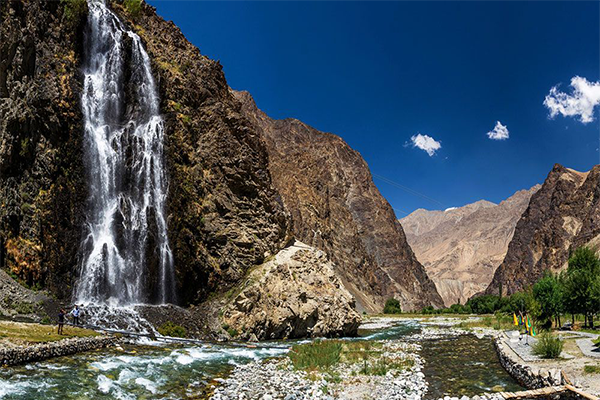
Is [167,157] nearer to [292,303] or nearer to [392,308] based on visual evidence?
[292,303]

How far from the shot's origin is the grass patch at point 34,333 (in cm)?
1820

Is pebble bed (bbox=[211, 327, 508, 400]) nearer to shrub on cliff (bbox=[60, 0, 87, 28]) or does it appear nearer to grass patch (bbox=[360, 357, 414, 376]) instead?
grass patch (bbox=[360, 357, 414, 376])

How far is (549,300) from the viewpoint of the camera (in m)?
35.7

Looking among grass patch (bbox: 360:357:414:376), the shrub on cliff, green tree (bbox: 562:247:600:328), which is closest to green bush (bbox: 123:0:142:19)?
the shrub on cliff

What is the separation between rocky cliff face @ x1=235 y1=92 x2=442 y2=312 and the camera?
108 meters

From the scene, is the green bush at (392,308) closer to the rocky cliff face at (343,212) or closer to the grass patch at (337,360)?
the rocky cliff face at (343,212)

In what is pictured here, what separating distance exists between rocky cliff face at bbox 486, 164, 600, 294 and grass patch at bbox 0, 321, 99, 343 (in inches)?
5003

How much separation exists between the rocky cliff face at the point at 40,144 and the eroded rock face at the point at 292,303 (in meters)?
13.3

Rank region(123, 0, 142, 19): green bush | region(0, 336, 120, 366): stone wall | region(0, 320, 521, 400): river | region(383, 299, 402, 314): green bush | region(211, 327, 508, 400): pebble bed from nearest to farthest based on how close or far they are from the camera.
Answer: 1. region(0, 320, 521, 400): river
2. region(211, 327, 508, 400): pebble bed
3. region(0, 336, 120, 366): stone wall
4. region(123, 0, 142, 19): green bush
5. region(383, 299, 402, 314): green bush

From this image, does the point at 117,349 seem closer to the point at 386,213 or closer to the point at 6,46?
the point at 6,46

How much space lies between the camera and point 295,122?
15512 centimetres

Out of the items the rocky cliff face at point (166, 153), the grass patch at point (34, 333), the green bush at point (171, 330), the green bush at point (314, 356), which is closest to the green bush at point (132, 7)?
the rocky cliff face at point (166, 153)

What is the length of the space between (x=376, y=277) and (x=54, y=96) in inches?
4384

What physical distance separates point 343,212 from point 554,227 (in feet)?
235
